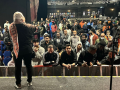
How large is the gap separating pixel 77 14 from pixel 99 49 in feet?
61.8

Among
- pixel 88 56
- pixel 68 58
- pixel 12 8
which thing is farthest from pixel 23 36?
pixel 12 8

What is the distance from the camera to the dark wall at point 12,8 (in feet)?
26.5

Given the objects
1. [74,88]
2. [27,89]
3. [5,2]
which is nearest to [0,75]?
[27,89]

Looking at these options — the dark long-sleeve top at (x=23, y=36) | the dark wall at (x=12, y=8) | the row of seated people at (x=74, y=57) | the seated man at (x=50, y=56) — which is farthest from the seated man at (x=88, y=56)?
the dark wall at (x=12, y=8)

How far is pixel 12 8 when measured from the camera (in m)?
8.67

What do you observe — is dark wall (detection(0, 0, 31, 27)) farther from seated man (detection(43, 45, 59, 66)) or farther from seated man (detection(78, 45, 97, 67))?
seated man (detection(78, 45, 97, 67))

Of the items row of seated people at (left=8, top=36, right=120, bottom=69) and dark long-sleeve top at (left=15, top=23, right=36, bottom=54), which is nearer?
dark long-sleeve top at (left=15, top=23, right=36, bottom=54)

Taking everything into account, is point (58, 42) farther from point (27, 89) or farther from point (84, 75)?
point (27, 89)

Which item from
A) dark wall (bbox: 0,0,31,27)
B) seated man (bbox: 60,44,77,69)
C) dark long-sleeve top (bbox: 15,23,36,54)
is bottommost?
seated man (bbox: 60,44,77,69)

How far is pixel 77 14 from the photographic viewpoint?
840 inches

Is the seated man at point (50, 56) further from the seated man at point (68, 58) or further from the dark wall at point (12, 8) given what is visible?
the dark wall at point (12, 8)

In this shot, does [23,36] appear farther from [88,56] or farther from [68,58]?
[88,56]

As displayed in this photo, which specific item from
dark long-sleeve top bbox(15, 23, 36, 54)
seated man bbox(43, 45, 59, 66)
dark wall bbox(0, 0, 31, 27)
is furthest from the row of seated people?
dark wall bbox(0, 0, 31, 27)

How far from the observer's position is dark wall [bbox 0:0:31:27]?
8078 millimetres
